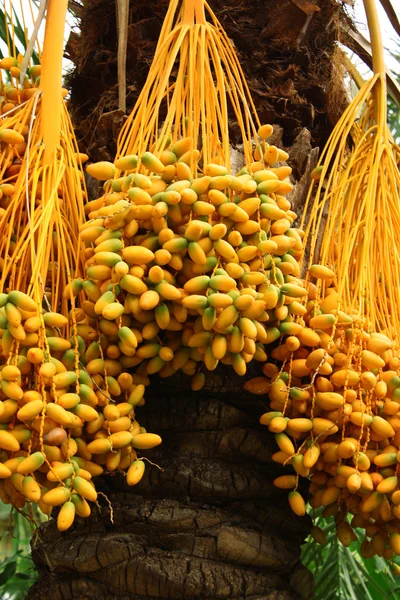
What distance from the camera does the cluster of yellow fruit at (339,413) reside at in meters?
1.50

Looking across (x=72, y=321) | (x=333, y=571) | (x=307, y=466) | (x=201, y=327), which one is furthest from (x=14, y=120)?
(x=333, y=571)

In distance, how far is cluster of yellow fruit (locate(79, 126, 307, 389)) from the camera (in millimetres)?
1394

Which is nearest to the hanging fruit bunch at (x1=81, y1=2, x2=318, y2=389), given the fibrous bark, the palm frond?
the fibrous bark

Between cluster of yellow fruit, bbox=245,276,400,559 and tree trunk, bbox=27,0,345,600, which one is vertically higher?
cluster of yellow fruit, bbox=245,276,400,559

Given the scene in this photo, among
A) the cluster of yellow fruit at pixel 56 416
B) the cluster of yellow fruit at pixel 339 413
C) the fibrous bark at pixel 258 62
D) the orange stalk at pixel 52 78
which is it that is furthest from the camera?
the fibrous bark at pixel 258 62

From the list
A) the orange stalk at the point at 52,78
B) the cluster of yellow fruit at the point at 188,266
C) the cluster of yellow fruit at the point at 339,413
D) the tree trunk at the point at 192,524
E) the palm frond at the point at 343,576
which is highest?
the orange stalk at the point at 52,78

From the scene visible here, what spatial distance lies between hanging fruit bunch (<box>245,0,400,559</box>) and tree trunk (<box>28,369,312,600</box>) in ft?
0.33

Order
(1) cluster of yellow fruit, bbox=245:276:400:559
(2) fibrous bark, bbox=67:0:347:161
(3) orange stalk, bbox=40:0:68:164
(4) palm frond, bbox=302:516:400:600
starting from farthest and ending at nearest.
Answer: (4) palm frond, bbox=302:516:400:600 < (2) fibrous bark, bbox=67:0:347:161 < (3) orange stalk, bbox=40:0:68:164 < (1) cluster of yellow fruit, bbox=245:276:400:559

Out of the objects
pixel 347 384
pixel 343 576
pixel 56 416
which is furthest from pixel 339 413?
pixel 343 576

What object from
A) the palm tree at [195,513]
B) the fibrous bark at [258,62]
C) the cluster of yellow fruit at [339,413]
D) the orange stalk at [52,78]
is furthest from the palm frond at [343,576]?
the orange stalk at [52,78]

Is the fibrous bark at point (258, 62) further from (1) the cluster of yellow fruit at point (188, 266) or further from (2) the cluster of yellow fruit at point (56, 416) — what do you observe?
(2) the cluster of yellow fruit at point (56, 416)

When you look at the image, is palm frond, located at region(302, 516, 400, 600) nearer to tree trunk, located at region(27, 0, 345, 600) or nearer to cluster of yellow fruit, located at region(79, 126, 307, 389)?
tree trunk, located at region(27, 0, 345, 600)

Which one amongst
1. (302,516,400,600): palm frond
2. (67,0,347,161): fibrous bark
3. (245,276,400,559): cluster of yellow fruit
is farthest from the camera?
(302,516,400,600): palm frond

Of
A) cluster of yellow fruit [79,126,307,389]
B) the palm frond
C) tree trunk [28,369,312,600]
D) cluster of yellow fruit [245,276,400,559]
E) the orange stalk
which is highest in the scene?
the orange stalk
